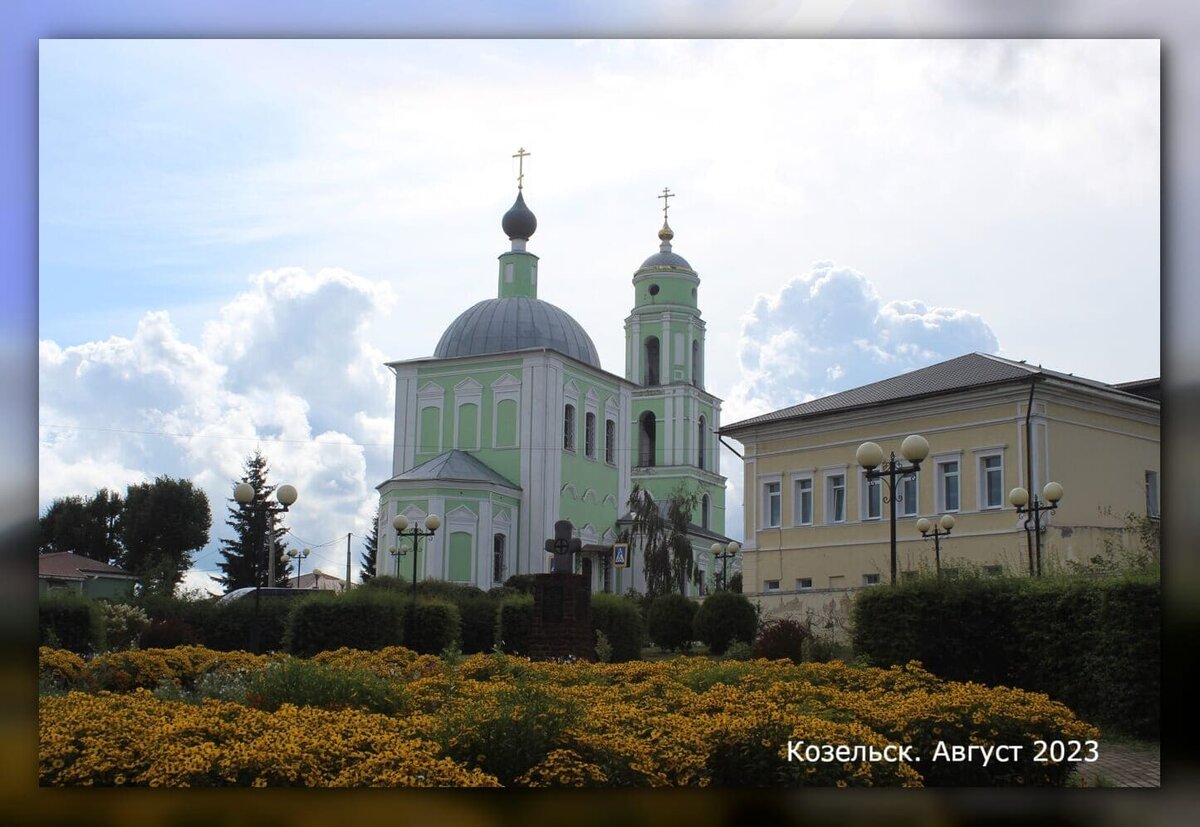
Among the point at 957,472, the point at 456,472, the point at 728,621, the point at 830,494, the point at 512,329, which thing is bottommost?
the point at 728,621

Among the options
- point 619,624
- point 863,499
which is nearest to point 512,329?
point 863,499

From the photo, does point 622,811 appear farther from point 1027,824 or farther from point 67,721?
point 67,721

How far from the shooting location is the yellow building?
14.1m

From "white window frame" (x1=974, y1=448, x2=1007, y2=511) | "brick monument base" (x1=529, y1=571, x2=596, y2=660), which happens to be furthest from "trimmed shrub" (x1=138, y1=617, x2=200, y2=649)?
"white window frame" (x1=974, y1=448, x2=1007, y2=511)

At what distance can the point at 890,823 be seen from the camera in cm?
680

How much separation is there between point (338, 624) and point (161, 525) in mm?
17227

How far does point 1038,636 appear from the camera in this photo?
34.0 ft

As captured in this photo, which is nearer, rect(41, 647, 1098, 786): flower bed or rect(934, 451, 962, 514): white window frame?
rect(41, 647, 1098, 786): flower bed

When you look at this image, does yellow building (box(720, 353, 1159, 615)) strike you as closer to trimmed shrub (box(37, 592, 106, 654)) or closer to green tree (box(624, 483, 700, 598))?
trimmed shrub (box(37, 592, 106, 654))

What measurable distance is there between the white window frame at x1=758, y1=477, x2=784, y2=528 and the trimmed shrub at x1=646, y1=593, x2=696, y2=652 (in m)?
2.28

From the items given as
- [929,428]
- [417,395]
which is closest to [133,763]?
[929,428]

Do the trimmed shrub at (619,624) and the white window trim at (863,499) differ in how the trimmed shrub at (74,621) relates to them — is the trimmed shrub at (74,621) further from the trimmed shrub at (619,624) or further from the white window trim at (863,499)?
the white window trim at (863,499)

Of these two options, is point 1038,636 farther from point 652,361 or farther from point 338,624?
point 652,361

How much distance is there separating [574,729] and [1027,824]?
2.62 meters
